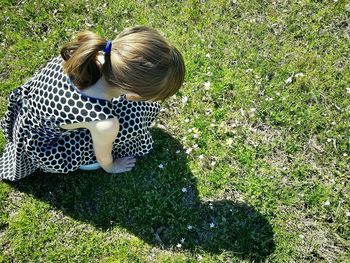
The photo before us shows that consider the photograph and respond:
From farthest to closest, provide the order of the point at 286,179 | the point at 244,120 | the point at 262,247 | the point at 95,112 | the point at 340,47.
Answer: the point at 340,47 → the point at 244,120 → the point at 286,179 → the point at 262,247 → the point at 95,112

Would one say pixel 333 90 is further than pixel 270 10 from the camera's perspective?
No

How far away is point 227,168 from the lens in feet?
13.3

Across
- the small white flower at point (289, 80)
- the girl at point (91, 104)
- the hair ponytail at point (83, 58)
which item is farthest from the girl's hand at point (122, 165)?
the small white flower at point (289, 80)

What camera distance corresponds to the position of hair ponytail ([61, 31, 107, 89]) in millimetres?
2768

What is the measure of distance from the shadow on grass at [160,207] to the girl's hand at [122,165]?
68 mm

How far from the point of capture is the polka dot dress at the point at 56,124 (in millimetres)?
3119

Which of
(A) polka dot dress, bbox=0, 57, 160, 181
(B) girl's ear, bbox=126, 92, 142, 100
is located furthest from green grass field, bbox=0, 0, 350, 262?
(B) girl's ear, bbox=126, 92, 142, 100

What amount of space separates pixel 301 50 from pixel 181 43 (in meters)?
1.41

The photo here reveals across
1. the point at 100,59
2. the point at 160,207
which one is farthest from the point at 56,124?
the point at 160,207

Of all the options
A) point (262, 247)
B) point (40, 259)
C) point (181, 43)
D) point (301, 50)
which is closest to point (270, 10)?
point (301, 50)

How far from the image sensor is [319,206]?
378 centimetres

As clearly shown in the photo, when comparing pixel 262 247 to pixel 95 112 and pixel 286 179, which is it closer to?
pixel 286 179

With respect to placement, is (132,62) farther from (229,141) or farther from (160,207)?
(229,141)

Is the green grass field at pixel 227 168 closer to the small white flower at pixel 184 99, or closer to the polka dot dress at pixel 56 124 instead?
the small white flower at pixel 184 99
